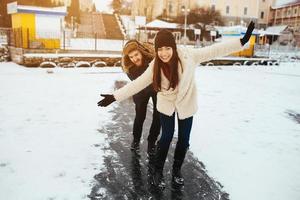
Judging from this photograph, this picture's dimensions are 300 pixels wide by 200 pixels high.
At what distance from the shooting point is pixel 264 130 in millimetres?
5895

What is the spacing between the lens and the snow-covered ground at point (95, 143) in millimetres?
3502

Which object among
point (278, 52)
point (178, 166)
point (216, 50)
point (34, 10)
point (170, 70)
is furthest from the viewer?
point (278, 52)

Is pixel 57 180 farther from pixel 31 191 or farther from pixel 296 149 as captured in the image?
pixel 296 149

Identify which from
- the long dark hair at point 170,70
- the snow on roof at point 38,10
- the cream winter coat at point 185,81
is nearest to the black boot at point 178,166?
Result: the cream winter coat at point 185,81

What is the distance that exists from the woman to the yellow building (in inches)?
627

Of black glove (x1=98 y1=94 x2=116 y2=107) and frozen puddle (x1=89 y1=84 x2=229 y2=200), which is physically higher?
black glove (x1=98 y1=94 x2=116 y2=107)

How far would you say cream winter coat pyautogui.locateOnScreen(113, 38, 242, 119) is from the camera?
3.29m

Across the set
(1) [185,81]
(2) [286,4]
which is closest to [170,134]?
(1) [185,81]

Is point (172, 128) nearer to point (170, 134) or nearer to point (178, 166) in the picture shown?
point (170, 134)

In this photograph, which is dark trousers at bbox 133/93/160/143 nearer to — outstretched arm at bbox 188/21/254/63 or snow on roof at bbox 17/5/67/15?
outstretched arm at bbox 188/21/254/63

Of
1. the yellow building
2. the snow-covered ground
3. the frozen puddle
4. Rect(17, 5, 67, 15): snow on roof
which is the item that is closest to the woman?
the frozen puddle

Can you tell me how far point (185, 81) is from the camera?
3.29 m

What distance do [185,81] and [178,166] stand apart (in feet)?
3.76

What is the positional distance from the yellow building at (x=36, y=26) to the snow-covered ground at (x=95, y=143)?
31.9ft
